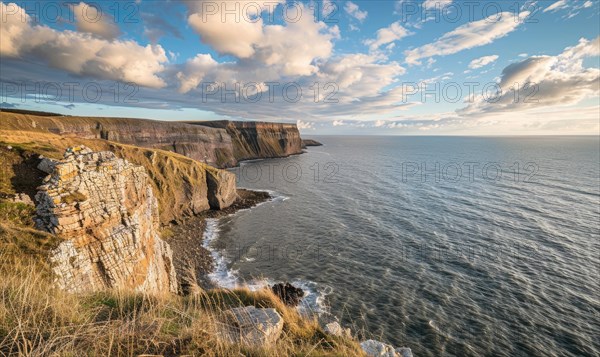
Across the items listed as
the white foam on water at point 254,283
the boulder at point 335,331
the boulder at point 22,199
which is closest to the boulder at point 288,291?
the white foam on water at point 254,283

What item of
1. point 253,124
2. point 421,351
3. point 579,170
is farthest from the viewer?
point 253,124

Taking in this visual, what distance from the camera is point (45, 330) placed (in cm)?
443

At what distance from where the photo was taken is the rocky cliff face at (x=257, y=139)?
152000 millimetres

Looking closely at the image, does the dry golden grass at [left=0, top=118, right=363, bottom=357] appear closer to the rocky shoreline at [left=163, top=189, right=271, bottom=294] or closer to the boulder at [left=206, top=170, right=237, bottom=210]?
the rocky shoreline at [left=163, top=189, right=271, bottom=294]

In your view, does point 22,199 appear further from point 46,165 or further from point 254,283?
point 254,283

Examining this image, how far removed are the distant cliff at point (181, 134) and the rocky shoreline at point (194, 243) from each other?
42394 mm

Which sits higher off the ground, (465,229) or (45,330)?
(45,330)

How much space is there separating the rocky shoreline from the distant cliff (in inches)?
1669

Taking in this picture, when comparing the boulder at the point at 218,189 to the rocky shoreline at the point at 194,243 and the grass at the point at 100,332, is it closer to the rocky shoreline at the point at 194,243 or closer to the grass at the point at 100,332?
the rocky shoreline at the point at 194,243

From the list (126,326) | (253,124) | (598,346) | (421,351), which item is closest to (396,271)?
(421,351)

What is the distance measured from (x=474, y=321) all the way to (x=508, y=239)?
20.9m

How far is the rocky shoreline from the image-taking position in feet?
107

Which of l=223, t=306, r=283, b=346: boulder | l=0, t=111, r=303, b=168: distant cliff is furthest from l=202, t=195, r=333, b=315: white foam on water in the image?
l=0, t=111, r=303, b=168: distant cliff

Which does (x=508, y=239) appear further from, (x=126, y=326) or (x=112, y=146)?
(x=112, y=146)
